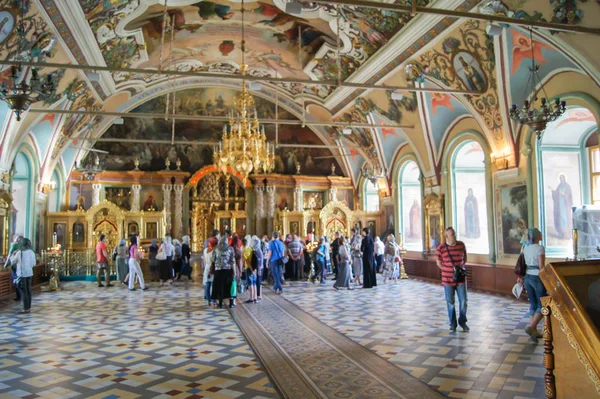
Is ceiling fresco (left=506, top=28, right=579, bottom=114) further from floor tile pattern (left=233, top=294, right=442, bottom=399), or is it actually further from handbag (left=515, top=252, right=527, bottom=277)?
floor tile pattern (left=233, top=294, right=442, bottom=399)

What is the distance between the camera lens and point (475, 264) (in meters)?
13.4

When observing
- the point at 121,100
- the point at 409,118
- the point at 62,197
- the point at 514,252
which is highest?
the point at 121,100

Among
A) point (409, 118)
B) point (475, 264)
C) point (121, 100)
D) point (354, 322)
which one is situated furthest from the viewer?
point (121, 100)

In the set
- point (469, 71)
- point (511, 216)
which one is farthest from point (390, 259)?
point (469, 71)

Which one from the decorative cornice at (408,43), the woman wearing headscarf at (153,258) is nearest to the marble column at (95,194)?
the woman wearing headscarf at (153,258)

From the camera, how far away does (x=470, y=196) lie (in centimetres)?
1523

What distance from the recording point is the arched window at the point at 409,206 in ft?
61.8

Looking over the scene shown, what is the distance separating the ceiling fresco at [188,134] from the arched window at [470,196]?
7753 millimetres

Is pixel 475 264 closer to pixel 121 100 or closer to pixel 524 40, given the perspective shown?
pixel 524 40

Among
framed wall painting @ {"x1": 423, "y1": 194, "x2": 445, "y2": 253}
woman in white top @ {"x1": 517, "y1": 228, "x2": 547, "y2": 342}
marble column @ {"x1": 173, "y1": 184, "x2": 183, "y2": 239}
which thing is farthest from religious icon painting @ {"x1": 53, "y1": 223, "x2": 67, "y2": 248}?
woman in white top @ {"x1": 517, "y1": 228, "x2": 547, "y2": 342}

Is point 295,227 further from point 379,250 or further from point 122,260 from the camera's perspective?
point 122,260

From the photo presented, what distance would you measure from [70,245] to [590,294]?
18.5 metres

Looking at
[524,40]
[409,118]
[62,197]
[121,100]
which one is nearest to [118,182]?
[62,197]

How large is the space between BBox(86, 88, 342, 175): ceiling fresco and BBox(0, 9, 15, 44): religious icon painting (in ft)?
36.4
